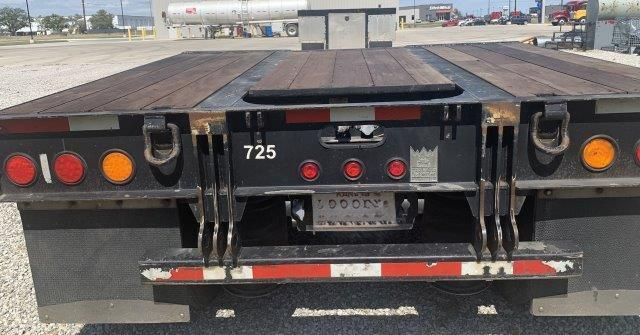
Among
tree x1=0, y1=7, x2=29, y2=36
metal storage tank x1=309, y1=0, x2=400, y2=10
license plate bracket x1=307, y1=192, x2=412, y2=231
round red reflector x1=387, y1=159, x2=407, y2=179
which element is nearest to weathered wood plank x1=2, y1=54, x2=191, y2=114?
license plate bracket x1=307, y1=192, x2=412, y2=231

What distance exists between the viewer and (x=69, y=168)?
8.73ft

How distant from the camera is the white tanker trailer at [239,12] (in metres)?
50.2

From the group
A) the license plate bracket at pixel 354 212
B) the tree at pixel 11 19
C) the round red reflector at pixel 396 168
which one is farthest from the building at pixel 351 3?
the tree at pixel 11 19

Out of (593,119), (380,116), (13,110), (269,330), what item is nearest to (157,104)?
(13,110)

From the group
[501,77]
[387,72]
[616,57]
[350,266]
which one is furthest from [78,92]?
[616,57]

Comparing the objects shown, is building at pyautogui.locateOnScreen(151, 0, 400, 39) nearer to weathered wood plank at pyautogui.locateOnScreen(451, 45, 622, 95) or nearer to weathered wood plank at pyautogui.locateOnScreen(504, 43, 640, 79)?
weathered wood plank at pyautogui.locateOnScreen(504, 43, 640, 79)

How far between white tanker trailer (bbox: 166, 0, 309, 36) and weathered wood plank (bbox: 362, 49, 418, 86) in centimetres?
4734

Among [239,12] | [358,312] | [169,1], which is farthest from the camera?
[169,1]

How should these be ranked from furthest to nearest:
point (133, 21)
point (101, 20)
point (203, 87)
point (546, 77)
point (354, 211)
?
1. point (133, 21)
2. point (101, 20)
3. point (203, 87)
4. point (546, 77)
5. point (354, 211)

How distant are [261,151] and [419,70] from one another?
1.41 m

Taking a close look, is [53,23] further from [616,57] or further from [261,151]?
[261,151]

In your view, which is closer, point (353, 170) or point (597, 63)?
point (353, 170)

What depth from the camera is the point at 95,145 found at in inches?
104

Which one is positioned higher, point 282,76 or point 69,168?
point 282,76
